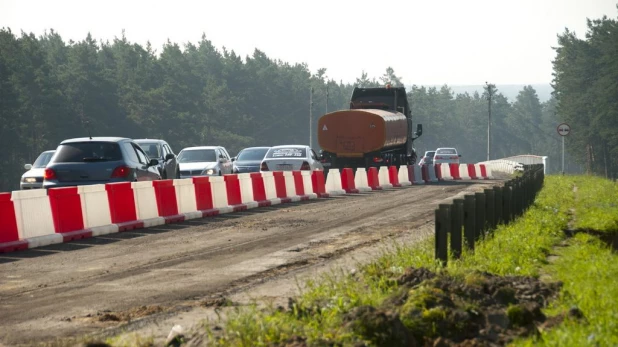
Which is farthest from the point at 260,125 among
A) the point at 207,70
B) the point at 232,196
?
the point at 232,196

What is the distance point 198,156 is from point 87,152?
13.9 metres

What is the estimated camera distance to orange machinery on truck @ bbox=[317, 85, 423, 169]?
43.3 metres

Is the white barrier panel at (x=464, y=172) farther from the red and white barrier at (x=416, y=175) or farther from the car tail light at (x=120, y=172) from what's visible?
the car tail light at (x=120, y=172)

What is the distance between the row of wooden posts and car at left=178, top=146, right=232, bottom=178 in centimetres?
1386

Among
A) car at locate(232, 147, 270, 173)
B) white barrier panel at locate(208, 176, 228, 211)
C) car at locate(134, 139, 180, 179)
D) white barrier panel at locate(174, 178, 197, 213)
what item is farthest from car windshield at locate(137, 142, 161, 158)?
car at locate(232, 147, 270, 173)

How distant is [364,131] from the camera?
143 ft

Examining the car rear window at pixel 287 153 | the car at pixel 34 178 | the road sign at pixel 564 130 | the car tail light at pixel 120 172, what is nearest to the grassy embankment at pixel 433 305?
the car tail light at pixel 120 172

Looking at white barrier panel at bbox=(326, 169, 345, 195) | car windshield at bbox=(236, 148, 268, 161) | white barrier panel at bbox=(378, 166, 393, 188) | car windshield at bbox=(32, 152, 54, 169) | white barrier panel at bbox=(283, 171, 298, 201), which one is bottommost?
white barrier panel at bbox=(378, 166, 393, 188)

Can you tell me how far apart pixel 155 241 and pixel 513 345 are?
997 centimetres

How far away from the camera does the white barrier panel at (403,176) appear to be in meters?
43.4

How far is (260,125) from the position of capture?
5497 inches

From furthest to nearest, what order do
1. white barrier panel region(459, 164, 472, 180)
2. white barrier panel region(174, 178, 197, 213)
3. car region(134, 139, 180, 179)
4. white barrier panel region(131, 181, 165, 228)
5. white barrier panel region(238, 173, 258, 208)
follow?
white barrier panel region(459, 164, 472, 180), car region(134, 139, 180, 179), white barrier panel region(238, 173, 258, 208), white barrier panel region(174, 178, 197, 213), white barrier panel region(131, 181, 165, 228)

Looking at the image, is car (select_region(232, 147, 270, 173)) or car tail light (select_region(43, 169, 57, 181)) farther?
car (select_region(232, 147, 270, 173))

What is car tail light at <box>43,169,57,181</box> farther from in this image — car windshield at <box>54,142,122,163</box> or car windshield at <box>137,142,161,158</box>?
car windshield at <box>137,142,161,158</box>
